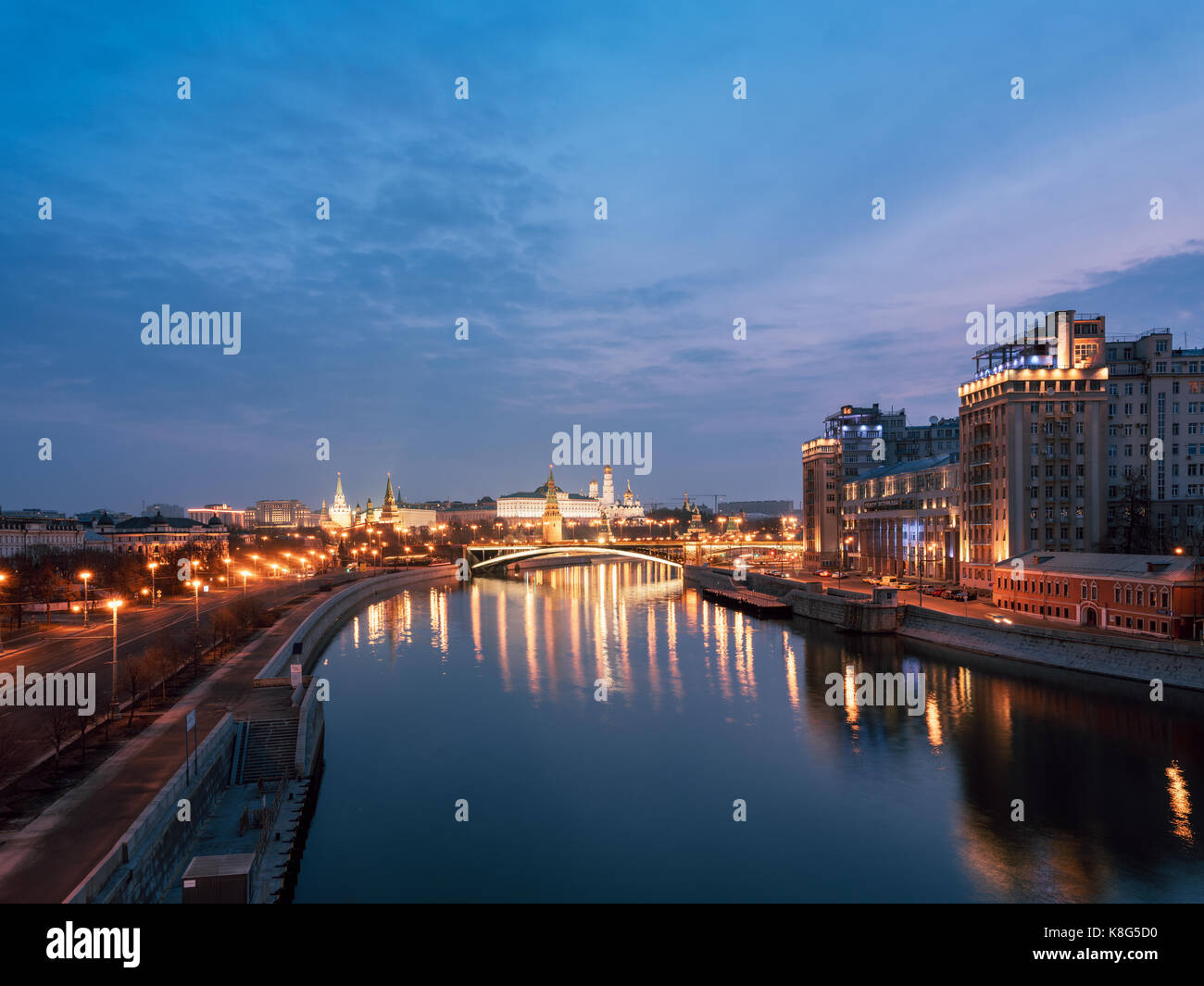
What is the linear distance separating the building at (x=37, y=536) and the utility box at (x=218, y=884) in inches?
2253

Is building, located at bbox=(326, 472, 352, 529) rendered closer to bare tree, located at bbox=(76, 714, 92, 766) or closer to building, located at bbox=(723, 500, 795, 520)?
building, located at bbox=(723, 500, 795, 520)

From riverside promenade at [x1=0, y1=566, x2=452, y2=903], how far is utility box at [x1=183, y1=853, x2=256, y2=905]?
115cm

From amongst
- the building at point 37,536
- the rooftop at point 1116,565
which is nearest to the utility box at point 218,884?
the rooftop at point 1116,565

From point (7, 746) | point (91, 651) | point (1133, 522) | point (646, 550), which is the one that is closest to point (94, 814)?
point (7, 746)

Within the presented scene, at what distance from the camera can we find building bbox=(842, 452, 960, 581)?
152 ft

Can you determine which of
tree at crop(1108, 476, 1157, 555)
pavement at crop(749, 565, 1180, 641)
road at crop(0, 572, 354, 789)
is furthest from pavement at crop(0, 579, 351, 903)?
tree at crop(1108, 476, 1157, 555)

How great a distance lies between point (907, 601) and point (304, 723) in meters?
30.9

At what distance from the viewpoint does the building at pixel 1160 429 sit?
4147 cm

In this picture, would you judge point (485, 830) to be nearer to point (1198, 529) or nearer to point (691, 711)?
point (691, 711)

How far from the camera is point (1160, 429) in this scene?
4191cm

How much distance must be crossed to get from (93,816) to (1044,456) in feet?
130

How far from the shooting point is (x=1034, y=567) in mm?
32906

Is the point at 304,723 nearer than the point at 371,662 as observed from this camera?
Yes
